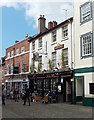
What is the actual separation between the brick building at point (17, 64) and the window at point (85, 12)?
488 inches

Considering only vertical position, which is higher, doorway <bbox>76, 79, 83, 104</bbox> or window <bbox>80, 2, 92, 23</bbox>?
window <bbox>80, 2, 92, 23</bbox>

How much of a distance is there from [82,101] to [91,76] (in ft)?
7.92

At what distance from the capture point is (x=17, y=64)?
32.8 metres

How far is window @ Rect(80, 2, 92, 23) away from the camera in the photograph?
17.8m

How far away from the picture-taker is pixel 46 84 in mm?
24891

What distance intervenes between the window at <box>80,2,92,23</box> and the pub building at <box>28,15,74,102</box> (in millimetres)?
1686

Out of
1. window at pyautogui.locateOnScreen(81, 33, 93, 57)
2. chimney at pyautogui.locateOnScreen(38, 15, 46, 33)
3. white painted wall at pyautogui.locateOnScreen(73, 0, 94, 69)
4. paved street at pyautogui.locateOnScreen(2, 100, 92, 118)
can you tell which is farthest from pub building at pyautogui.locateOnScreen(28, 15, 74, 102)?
paved street at pyautogui.locateOnScreen(2, 100, 92, 118)

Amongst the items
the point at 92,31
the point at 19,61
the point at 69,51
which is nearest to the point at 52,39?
the point at 69,51

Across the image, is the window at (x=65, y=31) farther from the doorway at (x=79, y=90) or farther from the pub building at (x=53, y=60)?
the doorway at (x=79, y=90)

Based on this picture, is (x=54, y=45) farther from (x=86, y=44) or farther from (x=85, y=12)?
(x=85, y=12)

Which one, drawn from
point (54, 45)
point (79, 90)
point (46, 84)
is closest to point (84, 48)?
point (79, 90)

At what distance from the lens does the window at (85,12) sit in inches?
701

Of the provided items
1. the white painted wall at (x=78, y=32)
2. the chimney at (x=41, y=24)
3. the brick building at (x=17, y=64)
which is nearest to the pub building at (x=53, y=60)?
the chimney at (x=41, y=24)

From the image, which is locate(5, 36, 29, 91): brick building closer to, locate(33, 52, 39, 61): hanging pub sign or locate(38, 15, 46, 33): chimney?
locate(38, 15, 46, 33): chimney
